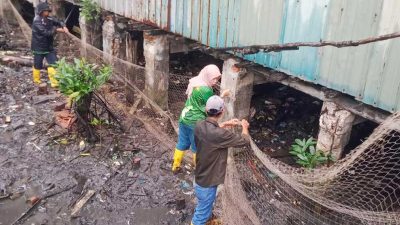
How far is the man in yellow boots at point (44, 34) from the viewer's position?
24.1 feet

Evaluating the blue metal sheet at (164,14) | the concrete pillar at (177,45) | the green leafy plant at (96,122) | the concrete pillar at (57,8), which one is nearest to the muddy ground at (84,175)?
the green leafy plant at (96,122)

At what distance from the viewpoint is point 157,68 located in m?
7.18

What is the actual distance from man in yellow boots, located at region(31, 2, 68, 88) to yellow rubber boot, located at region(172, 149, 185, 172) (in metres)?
3.17

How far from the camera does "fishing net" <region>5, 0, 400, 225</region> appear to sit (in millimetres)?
3477

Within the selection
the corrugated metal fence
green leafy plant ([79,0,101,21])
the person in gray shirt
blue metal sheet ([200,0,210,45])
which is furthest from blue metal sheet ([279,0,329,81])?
green leafy plant ([79,0,101,21])

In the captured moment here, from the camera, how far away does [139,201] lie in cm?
487

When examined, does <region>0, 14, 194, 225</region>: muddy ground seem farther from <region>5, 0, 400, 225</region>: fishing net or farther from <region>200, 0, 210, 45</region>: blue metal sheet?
<region>200, 0, 210, 45</region>: blue metal sheet

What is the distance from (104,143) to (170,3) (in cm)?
250

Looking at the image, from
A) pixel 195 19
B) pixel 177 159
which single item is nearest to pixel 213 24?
pixel 195 19

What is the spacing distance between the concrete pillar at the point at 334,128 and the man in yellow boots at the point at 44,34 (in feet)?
16.2

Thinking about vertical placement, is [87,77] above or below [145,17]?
below

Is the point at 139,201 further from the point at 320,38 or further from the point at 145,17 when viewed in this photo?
the point at 145,17

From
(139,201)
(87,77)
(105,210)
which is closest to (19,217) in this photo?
(105,210)

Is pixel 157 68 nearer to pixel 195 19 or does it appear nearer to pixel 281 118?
pixel 195 19
